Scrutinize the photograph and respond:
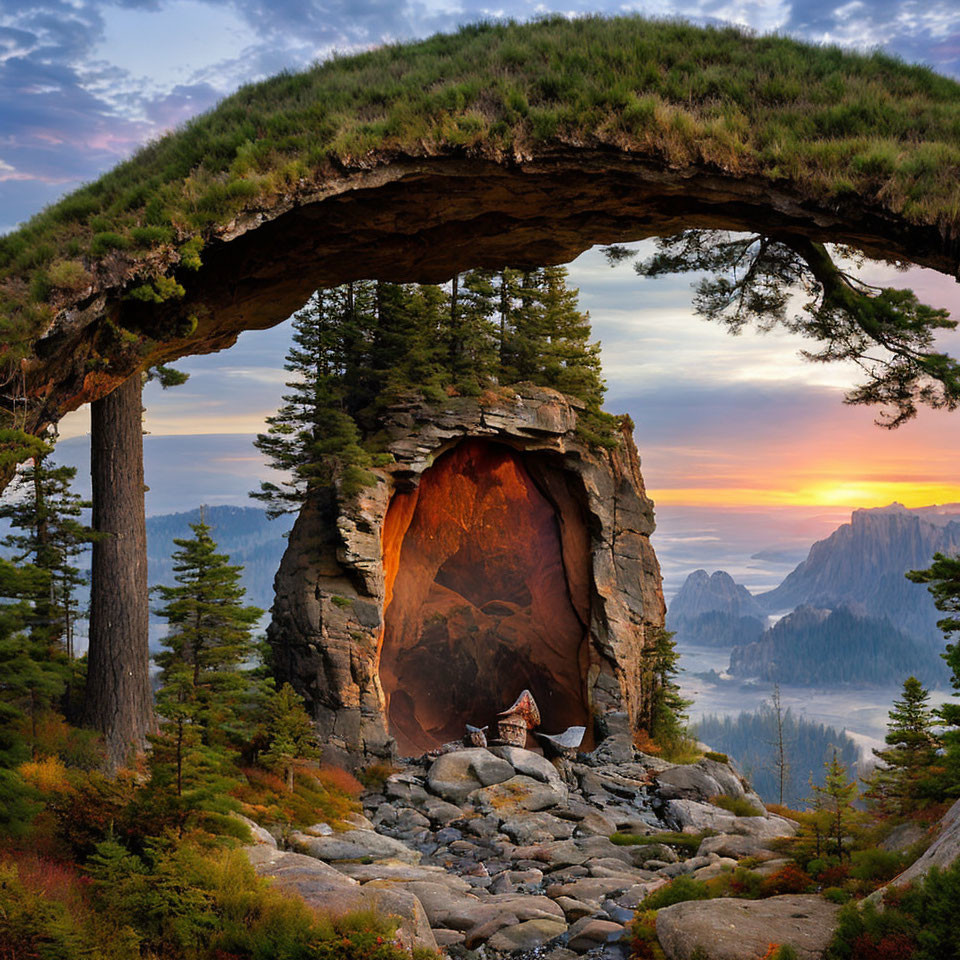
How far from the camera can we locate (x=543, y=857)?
54.0 ft

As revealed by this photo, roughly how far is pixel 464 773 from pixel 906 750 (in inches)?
464

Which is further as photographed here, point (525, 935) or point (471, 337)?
point (471, 337)

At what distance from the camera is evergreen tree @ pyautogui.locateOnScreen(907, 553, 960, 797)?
802cm

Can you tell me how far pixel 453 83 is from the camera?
412 inches

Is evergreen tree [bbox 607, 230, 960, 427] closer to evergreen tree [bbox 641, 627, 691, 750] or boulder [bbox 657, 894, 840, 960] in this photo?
boulder [bbox 657, 894, 840, 960]

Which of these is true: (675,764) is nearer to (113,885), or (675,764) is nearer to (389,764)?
(389,764)

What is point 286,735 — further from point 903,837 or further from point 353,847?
point 903,837

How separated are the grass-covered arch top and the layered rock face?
525 inches

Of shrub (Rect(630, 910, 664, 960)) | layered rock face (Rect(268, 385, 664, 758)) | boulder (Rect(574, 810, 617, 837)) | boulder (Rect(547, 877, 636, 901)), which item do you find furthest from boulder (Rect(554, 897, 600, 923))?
layered rock face (Rect(268, 385, 664, 758))

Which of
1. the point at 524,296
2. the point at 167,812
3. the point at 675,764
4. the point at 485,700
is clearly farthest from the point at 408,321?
the point at 167,812

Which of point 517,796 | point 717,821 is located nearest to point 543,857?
point 517,796

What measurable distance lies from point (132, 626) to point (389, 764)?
9933 mm

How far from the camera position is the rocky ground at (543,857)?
30.2ft

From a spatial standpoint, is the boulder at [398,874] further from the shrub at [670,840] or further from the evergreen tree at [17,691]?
the shrub at [670,840]
